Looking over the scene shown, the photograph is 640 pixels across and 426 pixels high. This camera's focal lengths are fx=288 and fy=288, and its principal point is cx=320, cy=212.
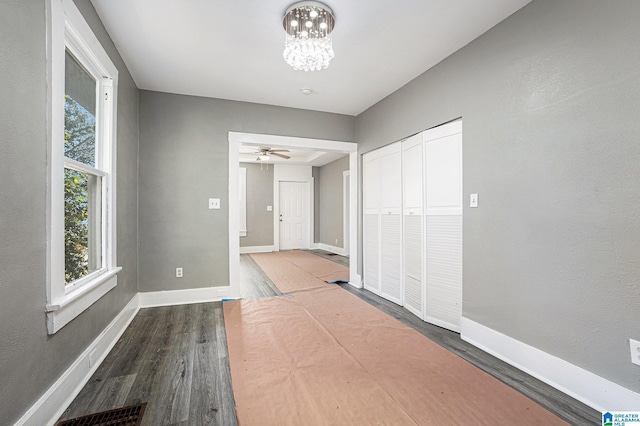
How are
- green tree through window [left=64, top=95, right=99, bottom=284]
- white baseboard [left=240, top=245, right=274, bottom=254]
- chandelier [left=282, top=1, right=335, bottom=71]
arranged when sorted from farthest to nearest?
1. white baseboard [left=240, top=245, right=274, bottom=254]
2. chandelier [left=282, top=1, right=335, bottom=71]
3. green tree through window [left=64, top=95, right=99, bottom=284]

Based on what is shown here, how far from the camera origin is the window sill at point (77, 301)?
4.75 ft

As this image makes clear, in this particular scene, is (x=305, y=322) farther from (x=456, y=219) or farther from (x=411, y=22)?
(x=411, y=22)

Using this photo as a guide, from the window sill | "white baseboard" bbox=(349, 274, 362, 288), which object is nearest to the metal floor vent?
the window sill

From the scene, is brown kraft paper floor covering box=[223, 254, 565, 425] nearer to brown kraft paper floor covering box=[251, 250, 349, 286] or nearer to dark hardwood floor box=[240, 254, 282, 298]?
dark hardwood floor box=[240, 254, 282, 298]

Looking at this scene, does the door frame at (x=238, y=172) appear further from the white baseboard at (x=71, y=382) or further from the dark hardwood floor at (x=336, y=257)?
the dark hardwood floor at (x=336, y=257)

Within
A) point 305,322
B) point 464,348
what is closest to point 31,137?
point 305,322

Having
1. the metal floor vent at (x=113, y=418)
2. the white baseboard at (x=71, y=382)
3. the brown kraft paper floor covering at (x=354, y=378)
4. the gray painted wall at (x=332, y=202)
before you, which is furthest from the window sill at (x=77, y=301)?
the gray painted wall at (x=332, y=202)

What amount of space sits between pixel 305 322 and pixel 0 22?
2713 millimetres

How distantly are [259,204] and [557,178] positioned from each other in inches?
268

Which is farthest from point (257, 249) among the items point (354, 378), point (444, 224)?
point (354, 378)

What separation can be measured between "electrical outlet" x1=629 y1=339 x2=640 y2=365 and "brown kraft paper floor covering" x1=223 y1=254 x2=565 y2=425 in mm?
486

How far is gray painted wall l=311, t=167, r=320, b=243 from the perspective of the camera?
8.40 m

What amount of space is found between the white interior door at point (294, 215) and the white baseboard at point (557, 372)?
20.2 ft

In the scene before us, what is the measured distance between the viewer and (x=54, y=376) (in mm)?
1497
